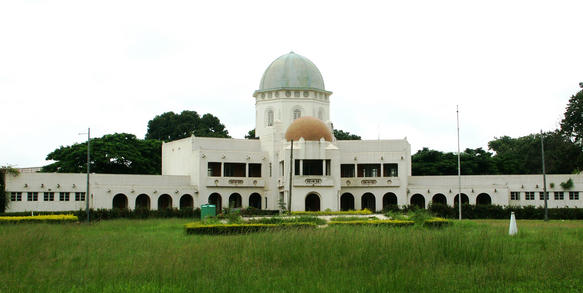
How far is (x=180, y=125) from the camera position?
78.4 metres

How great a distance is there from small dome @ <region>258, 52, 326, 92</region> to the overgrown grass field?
34769 millimetres

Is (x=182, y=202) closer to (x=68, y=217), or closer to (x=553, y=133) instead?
(x=68, y=217)

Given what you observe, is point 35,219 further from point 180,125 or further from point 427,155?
point 180,125

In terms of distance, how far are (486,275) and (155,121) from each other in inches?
2671

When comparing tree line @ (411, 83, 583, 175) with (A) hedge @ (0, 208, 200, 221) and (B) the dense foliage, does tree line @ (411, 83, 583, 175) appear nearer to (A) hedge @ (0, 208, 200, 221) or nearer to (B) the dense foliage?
(B) the dense foliage

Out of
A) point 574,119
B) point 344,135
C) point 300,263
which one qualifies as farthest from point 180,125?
point 300,263

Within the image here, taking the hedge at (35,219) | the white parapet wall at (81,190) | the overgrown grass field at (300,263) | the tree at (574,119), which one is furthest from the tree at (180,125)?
the overgrown grass field at (300,263)

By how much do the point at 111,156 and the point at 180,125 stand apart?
19025mm

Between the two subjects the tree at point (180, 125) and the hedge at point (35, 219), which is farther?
the tree at point (180, 125)

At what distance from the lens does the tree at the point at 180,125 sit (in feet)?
258

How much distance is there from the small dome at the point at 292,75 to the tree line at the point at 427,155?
44.4ft

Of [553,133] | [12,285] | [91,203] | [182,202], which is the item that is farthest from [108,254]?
[553,133]

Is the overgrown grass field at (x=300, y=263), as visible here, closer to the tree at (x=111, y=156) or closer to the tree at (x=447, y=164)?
the tree at (x=111, y=156)

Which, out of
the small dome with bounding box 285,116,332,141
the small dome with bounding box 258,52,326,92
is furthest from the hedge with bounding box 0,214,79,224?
the small dome with bounding box 258,52,326,92
